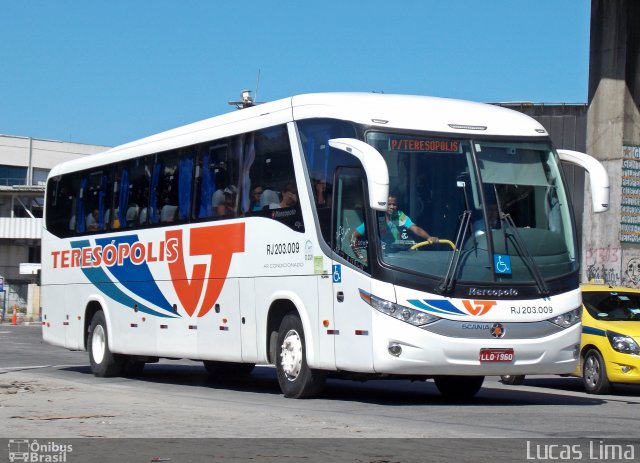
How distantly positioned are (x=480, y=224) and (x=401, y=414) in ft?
8.09

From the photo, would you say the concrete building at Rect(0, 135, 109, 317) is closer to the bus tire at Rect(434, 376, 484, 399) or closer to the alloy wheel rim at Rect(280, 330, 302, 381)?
the bus tire at Rect(434, 376, 484, 399)

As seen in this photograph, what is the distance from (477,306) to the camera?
13.5m

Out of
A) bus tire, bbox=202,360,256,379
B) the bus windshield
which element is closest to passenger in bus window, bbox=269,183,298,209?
the bus windshield

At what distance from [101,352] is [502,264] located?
937 cm

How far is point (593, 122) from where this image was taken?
3044 cm

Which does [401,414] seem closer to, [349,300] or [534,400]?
[349,300]

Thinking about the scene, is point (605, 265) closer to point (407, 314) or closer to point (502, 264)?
point (502, 264)

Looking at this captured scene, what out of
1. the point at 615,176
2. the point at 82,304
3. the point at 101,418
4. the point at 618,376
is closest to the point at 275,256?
the point at 101,418

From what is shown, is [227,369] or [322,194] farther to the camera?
[227,369]

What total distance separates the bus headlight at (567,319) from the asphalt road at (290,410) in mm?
996

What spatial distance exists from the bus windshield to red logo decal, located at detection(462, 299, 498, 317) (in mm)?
260

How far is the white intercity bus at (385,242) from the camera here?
13.4 metres

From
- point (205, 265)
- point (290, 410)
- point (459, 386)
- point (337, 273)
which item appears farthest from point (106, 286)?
point (290, 410)

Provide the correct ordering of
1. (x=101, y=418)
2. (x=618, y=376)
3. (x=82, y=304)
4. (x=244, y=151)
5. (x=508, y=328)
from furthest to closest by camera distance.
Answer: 1. (x=82, y=304)
2. (x=618, y=376)
3. (x=244, y=151)
4. (x=508, y=328)
5. (x=101, y=418)
